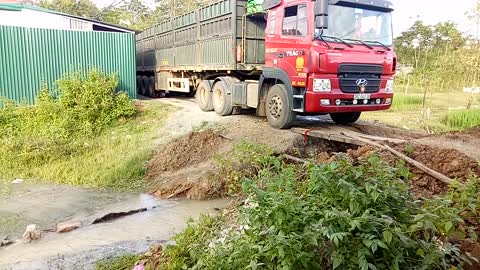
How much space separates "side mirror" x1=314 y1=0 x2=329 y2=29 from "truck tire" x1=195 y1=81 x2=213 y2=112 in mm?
4777

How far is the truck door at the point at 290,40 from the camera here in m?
7.27

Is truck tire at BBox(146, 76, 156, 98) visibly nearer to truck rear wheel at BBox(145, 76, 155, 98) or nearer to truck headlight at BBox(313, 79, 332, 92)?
truck rear wheel at BBox(145, 76, 155, 98)

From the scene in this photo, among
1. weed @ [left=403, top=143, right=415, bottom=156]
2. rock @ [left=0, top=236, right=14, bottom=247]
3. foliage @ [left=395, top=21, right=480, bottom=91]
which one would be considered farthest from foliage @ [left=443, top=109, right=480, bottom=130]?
rock @ [left=0, top=236, right=14, bottom=247]

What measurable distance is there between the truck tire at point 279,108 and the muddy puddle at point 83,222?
2.30m

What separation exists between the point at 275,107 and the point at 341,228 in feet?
19.3

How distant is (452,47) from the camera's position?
760 inches

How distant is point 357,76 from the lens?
24.2 ft

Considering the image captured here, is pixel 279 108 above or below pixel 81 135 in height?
above

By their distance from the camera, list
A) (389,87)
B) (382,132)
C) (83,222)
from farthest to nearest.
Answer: (382,132) → (389,87) → (83,222)

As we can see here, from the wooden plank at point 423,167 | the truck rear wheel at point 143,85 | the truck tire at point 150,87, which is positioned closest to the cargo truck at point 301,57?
the wooden plank at point 423,167

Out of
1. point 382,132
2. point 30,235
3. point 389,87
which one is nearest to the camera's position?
point 30,235

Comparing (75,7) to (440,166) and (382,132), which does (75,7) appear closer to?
(382,132)

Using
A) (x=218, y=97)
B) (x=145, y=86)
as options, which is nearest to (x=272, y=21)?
(x=218, y=97)

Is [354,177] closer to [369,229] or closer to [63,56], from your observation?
[369,229]
